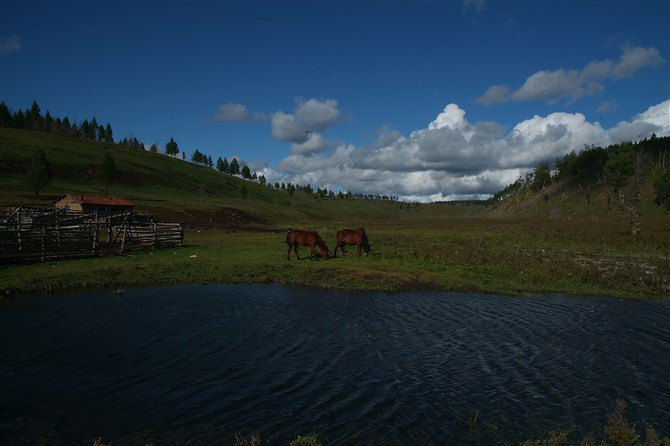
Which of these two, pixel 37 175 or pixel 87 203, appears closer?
pixel 87 203

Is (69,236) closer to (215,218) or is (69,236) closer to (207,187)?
(215,218)

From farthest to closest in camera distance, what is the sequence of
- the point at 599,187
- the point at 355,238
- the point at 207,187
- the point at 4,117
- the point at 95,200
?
the point at 4,117
the point at 207,187
the point at 599,187
the point at 95,200
the point at 355,238

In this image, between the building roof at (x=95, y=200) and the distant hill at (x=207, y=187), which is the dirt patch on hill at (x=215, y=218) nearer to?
the distant hill at (x=207, y=187)

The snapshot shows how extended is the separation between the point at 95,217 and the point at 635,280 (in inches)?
1387

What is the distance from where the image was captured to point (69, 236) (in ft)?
95.2

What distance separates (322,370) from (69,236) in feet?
84.6

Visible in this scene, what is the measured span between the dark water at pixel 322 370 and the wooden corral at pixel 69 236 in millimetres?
10459

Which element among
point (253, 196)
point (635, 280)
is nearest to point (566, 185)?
point (253, 196)

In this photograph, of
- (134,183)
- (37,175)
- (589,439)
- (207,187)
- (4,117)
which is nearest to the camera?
(589,439)

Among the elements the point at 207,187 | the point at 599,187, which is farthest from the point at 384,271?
the point at 599,187

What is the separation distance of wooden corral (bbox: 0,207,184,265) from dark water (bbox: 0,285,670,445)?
10.5 meters

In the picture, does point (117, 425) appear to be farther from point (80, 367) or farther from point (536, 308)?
point (536, 308)

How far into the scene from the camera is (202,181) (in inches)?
6806

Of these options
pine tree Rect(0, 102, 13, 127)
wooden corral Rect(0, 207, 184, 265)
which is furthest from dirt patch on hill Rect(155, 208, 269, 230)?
pine tree Rect(0, 102, 13, 127)
